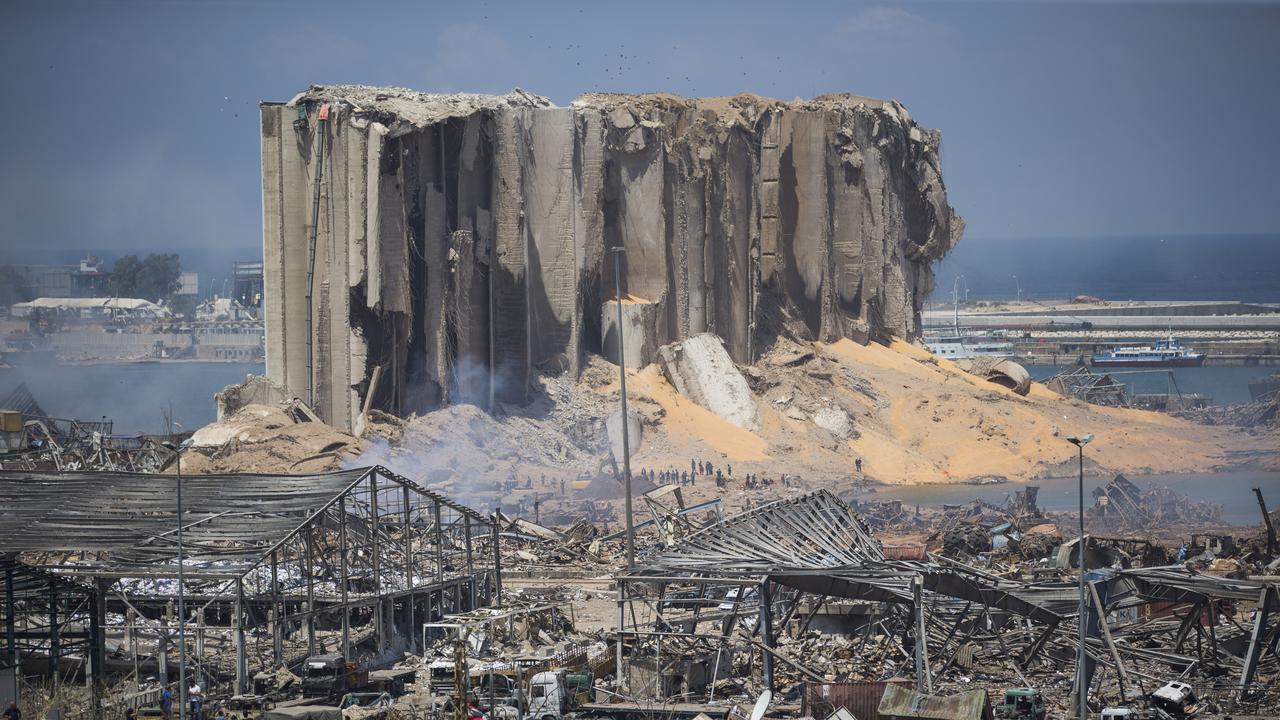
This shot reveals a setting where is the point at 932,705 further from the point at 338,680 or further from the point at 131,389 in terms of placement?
the point at 131,389

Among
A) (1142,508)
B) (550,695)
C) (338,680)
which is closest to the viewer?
(550,695)

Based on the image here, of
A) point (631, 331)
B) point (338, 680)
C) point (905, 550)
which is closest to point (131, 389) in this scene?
point (631, 331)

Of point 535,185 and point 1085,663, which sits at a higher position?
point 535,185

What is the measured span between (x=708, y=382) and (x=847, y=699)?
4000 cm

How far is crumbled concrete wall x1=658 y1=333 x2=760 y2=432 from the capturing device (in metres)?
68.3

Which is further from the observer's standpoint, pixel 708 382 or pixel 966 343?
pixel 966 343

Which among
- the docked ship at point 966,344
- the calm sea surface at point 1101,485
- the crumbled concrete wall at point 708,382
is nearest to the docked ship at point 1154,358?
the docked ship at point 966,344

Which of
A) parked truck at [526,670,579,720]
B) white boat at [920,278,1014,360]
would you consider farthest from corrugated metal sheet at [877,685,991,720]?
white boat at [920,278,1014,360]

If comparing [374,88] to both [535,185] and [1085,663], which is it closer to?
[535,185]

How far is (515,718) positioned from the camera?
29.2 meters

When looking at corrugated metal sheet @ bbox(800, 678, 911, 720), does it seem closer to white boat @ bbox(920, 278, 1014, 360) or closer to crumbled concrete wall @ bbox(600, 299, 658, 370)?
crumbled concrete wall @ bbox(600, 299, 658, 370)

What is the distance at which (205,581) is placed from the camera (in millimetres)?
33969

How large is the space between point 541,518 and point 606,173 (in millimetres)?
19235

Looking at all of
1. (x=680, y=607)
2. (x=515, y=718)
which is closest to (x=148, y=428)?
(x=680, y=607)
